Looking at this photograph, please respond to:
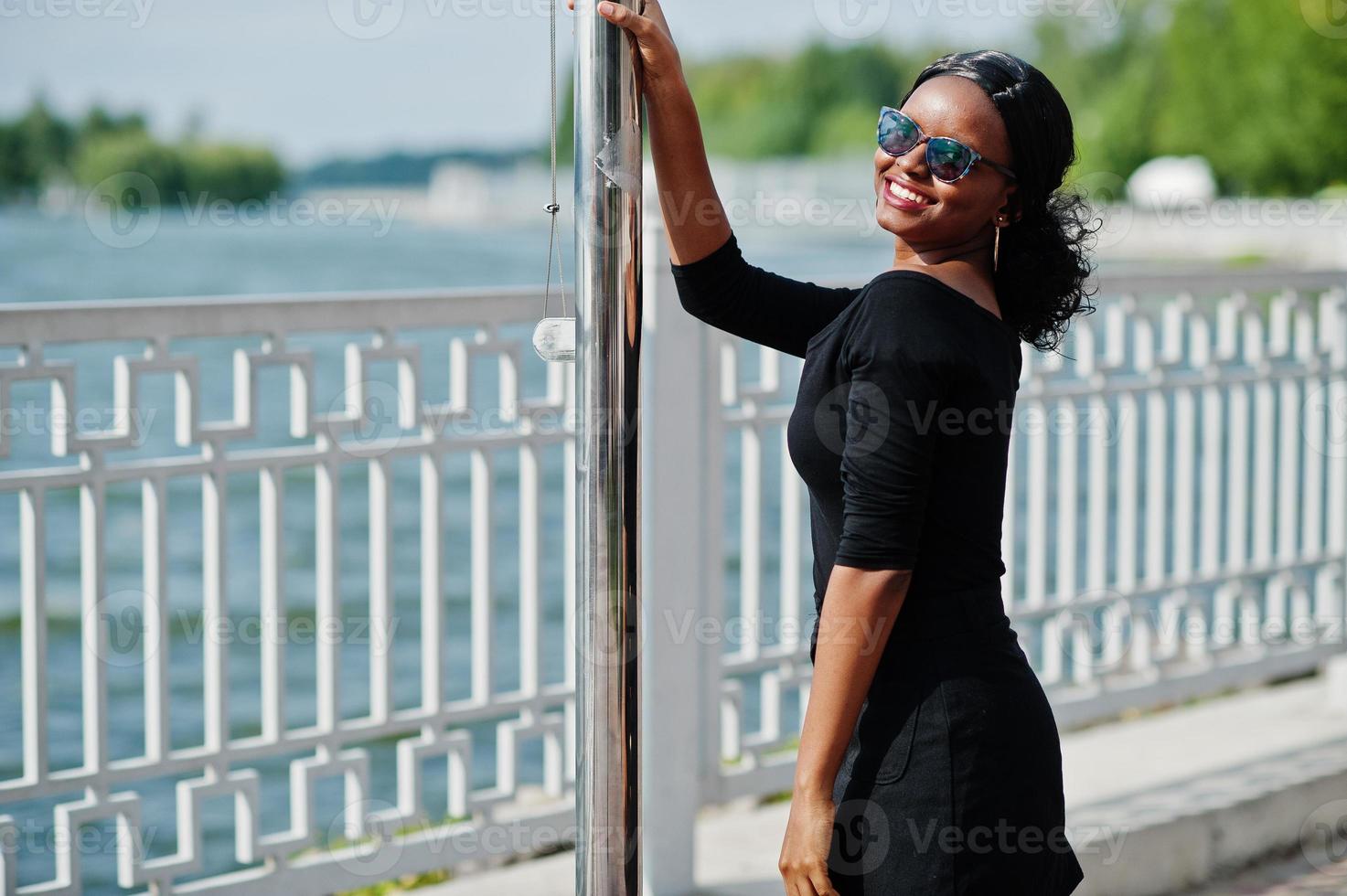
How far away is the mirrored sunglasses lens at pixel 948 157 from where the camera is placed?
1660mm

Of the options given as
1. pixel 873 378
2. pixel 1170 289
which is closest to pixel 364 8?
pixel 873 378

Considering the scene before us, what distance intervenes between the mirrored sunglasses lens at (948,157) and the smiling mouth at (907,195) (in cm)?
4

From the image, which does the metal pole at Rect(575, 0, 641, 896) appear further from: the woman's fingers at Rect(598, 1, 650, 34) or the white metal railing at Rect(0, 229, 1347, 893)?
the white metal railing at Rect(0, 229, 1347, 893)

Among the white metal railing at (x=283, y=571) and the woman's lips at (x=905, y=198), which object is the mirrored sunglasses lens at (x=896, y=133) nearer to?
the woman's lips at (x=905, y=198)

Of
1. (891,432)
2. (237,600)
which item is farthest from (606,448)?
(237,600)

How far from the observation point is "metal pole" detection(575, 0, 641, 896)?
1.55 metres

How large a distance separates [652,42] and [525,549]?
6.38ft

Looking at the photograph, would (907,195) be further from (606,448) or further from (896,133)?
(606,448)

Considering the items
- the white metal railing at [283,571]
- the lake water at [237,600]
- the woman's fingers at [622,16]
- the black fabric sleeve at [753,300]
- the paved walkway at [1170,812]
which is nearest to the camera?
the woman's fingers at [622,16]

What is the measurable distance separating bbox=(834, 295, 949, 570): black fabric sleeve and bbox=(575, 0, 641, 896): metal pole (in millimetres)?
240

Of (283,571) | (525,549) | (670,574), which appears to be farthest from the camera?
(525,549)

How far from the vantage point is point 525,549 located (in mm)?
3396

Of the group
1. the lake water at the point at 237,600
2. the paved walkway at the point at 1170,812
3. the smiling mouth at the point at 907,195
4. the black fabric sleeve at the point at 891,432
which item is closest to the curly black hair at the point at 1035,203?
the smiling mouth at the point at 907,195

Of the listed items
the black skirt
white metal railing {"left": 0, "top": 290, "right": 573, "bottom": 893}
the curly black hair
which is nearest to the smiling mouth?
the curly black hair
